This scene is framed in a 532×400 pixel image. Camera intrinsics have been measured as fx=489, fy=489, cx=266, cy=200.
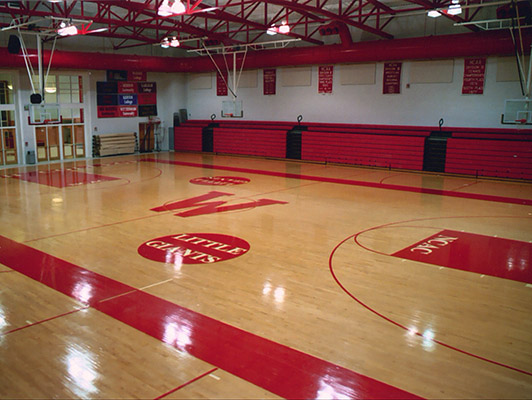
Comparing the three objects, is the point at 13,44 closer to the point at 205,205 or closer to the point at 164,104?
the point at 164,104

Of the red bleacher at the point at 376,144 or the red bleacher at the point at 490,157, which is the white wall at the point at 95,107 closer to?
the red bleacher at the point at 376,144

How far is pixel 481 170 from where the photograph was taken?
16.8 meters

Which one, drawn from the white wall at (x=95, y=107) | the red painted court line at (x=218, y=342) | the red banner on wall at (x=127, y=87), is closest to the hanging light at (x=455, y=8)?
the red painted court line at (x=218, y=342)

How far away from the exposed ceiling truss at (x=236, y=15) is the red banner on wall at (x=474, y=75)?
1179mm

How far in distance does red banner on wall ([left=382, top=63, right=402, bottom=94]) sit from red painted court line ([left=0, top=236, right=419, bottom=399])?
14.9 m

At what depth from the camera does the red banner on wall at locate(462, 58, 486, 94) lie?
672 inches

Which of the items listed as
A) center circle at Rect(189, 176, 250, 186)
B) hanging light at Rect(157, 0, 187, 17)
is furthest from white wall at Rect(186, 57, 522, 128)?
hanging light at Rect(157, 0, 187, 17)

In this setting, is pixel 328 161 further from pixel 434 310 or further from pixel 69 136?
pixel 434 310

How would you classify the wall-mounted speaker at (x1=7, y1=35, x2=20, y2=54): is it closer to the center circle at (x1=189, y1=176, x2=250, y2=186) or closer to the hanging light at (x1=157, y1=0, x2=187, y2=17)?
the center circle at (x1=189, y1=176, x2=250, y2=186)

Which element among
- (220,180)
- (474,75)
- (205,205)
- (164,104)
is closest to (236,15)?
(220,180)

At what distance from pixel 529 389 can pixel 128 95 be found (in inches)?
894

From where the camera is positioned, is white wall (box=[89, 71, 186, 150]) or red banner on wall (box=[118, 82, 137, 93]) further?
white wall (box=[89, 71, 186, 150])

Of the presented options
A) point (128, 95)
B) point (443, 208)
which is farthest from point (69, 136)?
point (443, 208)

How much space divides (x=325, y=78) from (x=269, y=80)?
10.1ft
